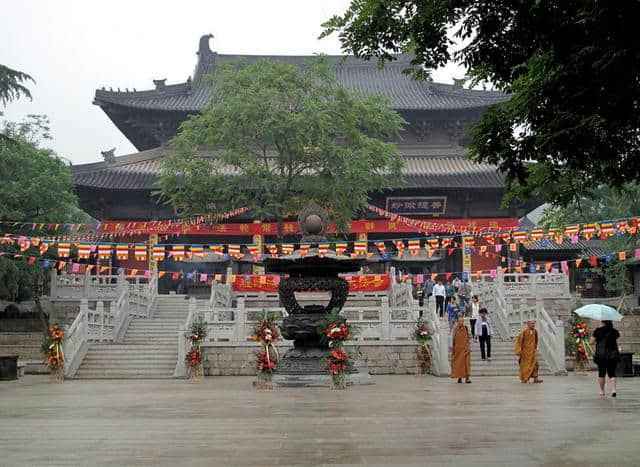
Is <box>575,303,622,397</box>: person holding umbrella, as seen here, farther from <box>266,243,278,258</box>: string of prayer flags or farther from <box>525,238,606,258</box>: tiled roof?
<box>525,238,606,258</box>: tiled roof

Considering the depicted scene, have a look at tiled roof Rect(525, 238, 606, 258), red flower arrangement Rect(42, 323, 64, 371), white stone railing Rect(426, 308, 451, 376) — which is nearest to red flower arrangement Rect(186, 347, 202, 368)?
red flower arrangement Rect(42, 323, 64, 371)

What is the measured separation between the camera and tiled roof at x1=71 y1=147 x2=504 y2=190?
3441cm

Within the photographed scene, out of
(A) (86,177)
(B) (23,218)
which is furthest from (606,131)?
(A) (86,177)

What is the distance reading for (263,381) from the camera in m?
16.0

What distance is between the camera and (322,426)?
9.28 metres

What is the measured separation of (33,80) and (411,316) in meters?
14.1

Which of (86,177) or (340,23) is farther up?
(86,177)

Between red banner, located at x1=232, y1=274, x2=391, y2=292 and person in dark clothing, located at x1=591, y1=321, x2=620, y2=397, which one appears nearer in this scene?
person in dark clothing, located at x1=591, y1=321, x2=620, y2=397

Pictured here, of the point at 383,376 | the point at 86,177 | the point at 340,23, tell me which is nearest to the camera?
the point at 340,23

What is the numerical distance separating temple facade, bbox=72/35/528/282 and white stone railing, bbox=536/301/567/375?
454 inches

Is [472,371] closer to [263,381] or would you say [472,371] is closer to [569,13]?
[263,381]

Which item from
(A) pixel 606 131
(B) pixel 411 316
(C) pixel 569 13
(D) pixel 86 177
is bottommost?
(B) pixel 411 316

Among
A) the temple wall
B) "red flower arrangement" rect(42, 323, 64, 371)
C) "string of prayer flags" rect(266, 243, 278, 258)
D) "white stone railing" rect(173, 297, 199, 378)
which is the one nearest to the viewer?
"red flower arrangement" rect(42, 323, 64, 371)

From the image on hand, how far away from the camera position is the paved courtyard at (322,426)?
23.4 feet
